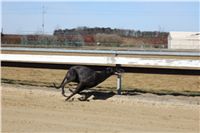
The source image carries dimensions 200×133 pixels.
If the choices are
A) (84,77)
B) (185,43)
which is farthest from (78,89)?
(185,43)

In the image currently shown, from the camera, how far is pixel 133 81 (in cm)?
1423

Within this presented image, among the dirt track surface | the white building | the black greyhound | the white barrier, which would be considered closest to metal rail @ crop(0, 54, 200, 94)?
the white barrier

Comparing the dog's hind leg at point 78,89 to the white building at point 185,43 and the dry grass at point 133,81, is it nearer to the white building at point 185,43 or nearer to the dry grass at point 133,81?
the dry grass at point 133,81

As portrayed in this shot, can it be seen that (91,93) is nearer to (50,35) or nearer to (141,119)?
(141,119)

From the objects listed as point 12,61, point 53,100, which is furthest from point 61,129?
point 12,61

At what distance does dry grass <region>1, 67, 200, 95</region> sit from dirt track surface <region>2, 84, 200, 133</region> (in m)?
1.69

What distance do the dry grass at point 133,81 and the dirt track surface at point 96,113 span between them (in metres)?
1.69

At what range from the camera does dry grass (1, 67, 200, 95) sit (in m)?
12.4

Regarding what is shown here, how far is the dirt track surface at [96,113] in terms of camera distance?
288 inches

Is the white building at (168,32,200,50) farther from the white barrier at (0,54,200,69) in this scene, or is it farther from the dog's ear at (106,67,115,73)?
the dog's ear at (106,67,115,73)

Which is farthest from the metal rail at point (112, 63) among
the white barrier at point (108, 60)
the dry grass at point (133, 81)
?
the dry grass at point (133, 81)

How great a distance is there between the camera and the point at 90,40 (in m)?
66.0

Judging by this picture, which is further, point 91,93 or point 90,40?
point 90,40

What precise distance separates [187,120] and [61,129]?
95.2 inches
